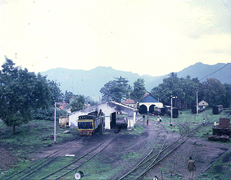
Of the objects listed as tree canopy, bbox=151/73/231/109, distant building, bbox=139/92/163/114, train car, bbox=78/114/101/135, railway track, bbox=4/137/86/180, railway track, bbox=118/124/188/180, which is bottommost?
railway track, bbox=4/137/86/180

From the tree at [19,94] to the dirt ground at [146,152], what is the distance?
28.4 ft

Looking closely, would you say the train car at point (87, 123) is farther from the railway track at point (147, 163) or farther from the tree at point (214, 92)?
the tree at point (214, 92)

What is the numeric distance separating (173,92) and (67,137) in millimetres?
61676

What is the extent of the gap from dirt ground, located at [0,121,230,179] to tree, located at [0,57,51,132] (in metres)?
8.65

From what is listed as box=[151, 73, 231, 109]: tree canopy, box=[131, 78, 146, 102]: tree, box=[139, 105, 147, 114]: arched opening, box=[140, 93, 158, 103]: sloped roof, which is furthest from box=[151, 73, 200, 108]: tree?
box=[139, 105, 147, 114]: arched opening

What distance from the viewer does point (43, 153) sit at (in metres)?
23.1

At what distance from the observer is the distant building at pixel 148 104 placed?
77.8 meters

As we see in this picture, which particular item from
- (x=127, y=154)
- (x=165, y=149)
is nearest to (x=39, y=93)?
(x=127, y=154)

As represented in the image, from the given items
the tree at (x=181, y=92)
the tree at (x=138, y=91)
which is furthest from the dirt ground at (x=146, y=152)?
the tree at (x=181, y=92)

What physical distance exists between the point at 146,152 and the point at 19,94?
2112 centimetres

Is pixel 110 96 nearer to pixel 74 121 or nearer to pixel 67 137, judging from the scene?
pixel 74 121

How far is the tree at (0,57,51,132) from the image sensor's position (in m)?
30.0

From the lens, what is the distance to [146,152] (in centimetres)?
2306

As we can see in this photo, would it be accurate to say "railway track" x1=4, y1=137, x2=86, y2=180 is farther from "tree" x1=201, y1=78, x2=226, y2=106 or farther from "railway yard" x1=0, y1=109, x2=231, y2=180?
"tree" x1=201, y1=78, x2=226, y2=106
